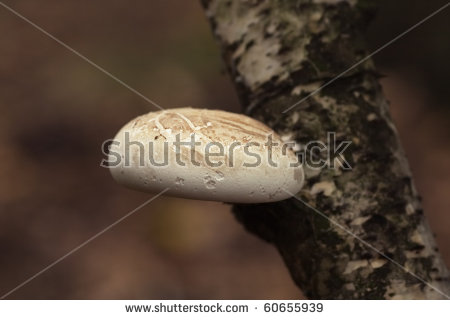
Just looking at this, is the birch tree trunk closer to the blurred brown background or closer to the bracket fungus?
the bracket fungus

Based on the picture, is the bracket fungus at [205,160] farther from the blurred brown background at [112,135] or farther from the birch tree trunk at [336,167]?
the blurred brown background at [112,135]

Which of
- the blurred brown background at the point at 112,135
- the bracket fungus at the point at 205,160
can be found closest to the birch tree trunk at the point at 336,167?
the bracket fungus at the point at 205,160

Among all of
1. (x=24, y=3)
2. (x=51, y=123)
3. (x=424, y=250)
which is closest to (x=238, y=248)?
(x=51, y=123)

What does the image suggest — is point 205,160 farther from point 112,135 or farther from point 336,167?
point 112,135

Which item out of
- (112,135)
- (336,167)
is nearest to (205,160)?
(336,167)

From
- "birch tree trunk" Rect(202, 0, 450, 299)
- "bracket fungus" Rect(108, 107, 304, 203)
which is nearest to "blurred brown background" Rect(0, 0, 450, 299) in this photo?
"birch tree trunk" Rect(202, 0, 450, 299)
